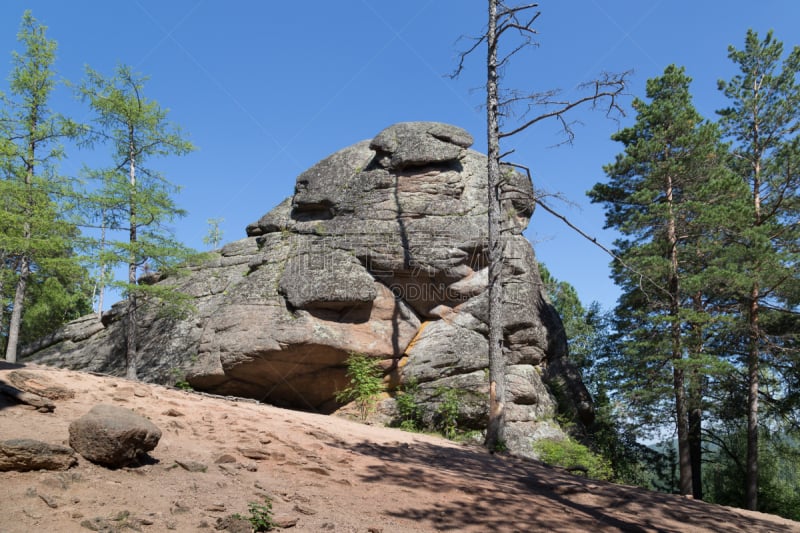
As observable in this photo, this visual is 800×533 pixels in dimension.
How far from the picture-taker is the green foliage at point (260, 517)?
384 centimetres

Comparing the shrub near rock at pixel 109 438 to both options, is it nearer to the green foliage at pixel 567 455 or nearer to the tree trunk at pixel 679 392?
the green foliage at pixel 567 455

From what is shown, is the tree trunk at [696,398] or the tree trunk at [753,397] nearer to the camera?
the tree trunk at [696,398]

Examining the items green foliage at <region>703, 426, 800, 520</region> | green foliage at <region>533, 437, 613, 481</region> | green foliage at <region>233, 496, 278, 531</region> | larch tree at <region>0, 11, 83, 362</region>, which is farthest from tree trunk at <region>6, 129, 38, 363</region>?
green foliage at <region>703, 426, 800, 520</region>

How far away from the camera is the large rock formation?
14086mm

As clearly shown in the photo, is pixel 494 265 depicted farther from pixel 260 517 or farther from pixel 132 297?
pixel 132 297

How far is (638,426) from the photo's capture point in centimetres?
1644

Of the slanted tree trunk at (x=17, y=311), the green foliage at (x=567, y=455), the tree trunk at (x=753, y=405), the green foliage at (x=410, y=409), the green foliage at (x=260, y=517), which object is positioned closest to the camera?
the green foliage at (x=260, y=517)

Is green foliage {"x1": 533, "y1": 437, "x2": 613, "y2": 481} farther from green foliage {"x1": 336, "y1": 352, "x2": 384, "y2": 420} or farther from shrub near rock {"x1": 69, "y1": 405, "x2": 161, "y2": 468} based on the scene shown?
shrub near rock {"x1": 69, "y1": 405, "x2": 161, "y2": 468}

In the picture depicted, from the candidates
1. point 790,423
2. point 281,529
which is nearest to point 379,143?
point 281,529

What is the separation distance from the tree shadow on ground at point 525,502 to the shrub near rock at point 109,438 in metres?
2.57

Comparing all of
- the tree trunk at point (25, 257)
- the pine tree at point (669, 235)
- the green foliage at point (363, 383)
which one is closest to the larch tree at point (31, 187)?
the tree trunk at point (25, 257)

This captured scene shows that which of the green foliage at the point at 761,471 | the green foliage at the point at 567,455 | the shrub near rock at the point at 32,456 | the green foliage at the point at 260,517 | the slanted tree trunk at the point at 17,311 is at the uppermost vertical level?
the slanted tree trunk at the point at 17,311

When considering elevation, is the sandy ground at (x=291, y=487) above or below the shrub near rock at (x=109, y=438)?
below

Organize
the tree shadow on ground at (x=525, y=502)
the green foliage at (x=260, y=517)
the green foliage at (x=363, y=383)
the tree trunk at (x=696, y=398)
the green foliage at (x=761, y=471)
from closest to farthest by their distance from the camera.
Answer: the green foliage at (x=260, y=517) < the tree shadow on ground at (x=525, y=502) < the green foliage at (x=363, y=383) < the tree trunk at (x=696, y=398) < the green foliage at (x=761, y=471)
